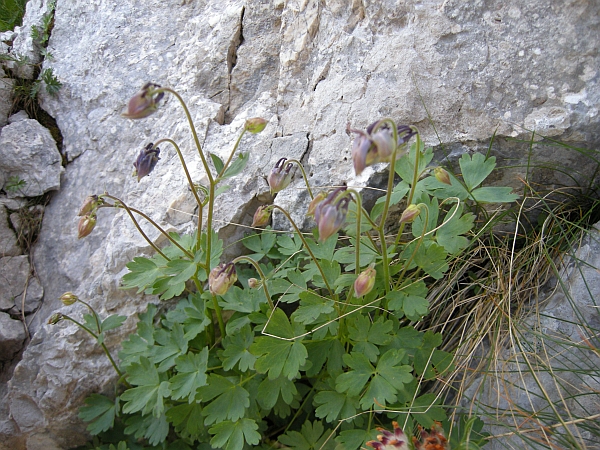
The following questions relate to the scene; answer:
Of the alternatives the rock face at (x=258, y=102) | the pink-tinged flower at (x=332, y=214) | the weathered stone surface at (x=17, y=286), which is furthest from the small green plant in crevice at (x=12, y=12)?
Result: the pink-tinged flower at (x=332, y=214)

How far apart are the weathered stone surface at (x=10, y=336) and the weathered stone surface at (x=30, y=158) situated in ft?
2.32

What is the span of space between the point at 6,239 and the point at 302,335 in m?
1.83

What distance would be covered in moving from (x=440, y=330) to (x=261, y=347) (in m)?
0.93

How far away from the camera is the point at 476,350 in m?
2.36

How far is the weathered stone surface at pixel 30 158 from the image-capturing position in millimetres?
2973

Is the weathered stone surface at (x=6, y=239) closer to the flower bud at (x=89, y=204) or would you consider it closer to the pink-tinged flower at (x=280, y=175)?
the flower bud at (x=89, y=204)

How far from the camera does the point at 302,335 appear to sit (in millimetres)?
2064

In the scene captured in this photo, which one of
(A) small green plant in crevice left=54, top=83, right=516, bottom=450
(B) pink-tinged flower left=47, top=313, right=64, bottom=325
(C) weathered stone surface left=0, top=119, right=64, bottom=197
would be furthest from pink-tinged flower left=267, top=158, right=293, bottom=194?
(C) weathered stone surface left=0, top=119, right=64, bottom=197

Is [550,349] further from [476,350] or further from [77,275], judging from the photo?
[77,275]

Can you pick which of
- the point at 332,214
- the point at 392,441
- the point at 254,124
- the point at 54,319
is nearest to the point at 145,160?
the point at 254,124

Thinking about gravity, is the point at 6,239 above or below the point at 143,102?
below

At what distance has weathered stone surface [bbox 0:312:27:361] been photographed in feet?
8.90

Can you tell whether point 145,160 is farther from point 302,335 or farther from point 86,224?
point 302,335

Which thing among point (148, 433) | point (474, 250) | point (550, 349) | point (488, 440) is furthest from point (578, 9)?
point (148, 433)
